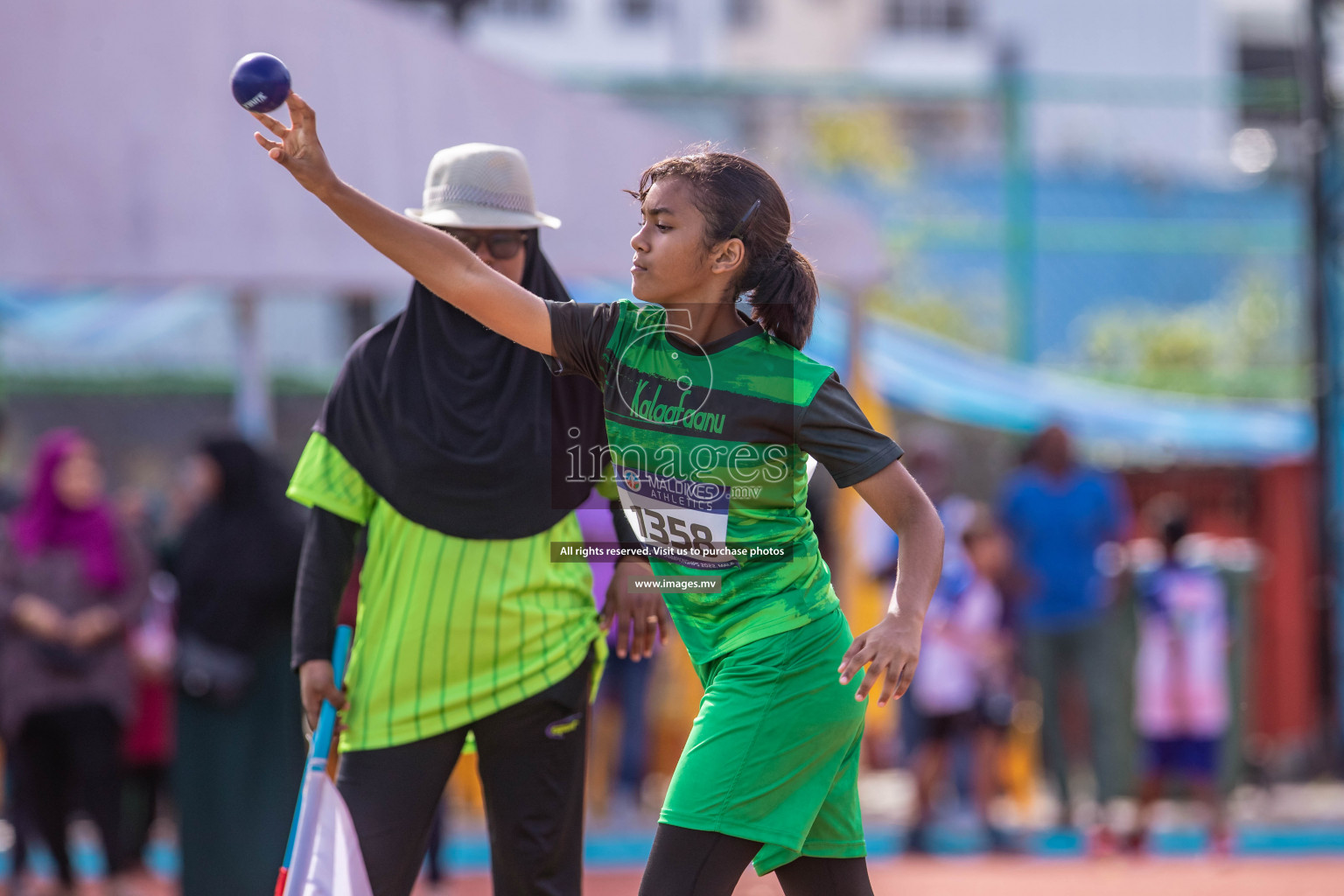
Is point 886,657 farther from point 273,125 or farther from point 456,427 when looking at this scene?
point 273,125

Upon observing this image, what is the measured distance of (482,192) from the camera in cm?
353

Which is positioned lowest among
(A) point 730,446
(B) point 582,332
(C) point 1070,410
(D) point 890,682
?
(D) point 890,682

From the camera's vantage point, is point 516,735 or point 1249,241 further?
point 1249,241

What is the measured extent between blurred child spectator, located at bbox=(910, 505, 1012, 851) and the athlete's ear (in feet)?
17.9

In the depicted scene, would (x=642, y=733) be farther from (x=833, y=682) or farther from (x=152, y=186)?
(x=833, y=682)

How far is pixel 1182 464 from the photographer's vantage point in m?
11.9

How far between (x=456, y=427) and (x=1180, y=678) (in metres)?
6.05

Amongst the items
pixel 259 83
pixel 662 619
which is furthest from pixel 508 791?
pixel 259 83

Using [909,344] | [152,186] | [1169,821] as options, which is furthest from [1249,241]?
[152,186]

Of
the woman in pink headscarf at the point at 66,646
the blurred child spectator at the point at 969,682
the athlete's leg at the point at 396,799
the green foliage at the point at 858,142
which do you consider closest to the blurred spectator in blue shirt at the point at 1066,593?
the blurred child spectator at the point at 969,682

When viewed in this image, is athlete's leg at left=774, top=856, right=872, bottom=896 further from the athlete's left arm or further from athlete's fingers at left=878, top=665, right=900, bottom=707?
athlete's fingers at left=878, top=665, right=900, bottom=707

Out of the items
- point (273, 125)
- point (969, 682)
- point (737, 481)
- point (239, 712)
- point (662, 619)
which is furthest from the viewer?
point (969, 682)

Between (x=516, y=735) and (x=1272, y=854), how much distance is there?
19.7 ft

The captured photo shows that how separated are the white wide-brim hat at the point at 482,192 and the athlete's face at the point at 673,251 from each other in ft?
2.14
